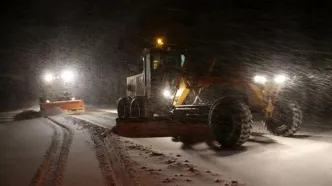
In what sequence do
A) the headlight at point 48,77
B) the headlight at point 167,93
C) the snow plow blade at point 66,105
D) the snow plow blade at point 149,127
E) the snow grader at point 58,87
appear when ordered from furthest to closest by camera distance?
1. the headlight at point 48,77
2. the snow grader at point 58,87
3. the snow plow blade at point 66,105
4. the headlight at point 167,93
5. the snow plow blade at point 149,127

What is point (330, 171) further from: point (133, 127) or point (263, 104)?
point (133, 127)

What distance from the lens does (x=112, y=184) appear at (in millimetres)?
5277

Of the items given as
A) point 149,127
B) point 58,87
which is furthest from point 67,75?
point 149,127

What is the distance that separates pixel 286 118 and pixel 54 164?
6229 millimetres

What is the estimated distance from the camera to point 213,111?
8109mm

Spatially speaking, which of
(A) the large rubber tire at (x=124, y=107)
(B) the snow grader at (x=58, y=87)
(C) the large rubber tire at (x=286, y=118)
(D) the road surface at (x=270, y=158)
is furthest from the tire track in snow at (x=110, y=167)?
(B) the snow grader at (x=58, y=87)

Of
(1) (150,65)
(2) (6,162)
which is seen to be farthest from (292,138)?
(2) (6,162)

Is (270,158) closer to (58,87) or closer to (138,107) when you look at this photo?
(138,107)

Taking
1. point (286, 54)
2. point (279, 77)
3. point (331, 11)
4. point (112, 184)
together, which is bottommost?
point (112, 184)

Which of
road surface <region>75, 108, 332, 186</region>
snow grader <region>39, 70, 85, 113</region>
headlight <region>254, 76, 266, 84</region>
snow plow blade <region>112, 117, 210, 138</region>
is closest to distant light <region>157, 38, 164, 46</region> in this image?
snow plow blade <region>112, 117, 210, 138</region>

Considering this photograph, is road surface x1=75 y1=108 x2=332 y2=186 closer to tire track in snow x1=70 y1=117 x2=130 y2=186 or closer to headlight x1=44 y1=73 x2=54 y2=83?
tire track in snow x1=70 y1=117 x2=130 y2=186

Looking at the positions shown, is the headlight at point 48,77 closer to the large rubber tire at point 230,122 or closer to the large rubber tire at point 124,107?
the large rubber tire at point 124,107

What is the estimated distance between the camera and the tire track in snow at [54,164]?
5.53 metres

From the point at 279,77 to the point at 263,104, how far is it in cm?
84
